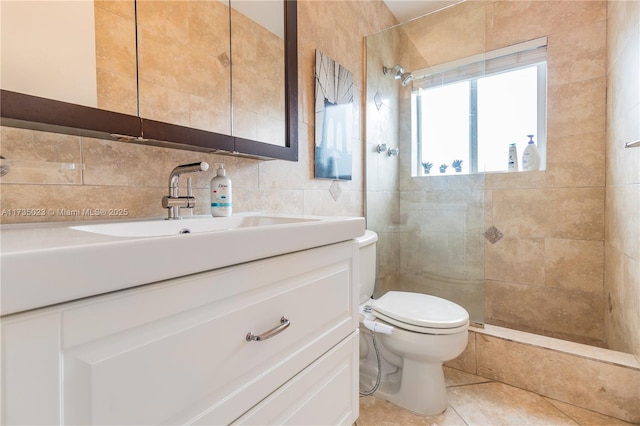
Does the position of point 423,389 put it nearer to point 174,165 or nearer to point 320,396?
point 320,396

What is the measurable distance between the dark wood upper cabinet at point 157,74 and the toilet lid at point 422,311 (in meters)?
0.82

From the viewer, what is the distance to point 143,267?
1.33 ft

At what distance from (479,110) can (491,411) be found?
1719 millimetres

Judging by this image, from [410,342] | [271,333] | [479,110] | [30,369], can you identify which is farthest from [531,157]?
[30,369]

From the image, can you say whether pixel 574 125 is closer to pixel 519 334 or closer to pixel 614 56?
pixel 614 56

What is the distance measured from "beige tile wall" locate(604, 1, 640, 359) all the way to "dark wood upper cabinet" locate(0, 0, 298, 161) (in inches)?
56.0

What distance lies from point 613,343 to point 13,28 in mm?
2669

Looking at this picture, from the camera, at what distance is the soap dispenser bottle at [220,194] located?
98 centimetres

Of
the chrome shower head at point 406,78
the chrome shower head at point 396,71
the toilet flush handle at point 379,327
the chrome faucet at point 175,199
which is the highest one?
the chrome shower head at point 396,71

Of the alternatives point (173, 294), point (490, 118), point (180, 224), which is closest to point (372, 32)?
point (490, 118)

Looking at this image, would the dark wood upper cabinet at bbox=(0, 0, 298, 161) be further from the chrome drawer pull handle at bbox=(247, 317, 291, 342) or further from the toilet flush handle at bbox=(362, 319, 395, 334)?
the toilet flush handle at bbox=(362, 319, 395, 334)

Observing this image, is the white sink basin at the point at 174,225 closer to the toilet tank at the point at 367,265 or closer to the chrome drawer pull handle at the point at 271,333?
the chrome drawer pull handle at the point at 271,333

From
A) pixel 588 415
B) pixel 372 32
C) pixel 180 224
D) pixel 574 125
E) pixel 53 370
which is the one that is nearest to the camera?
pixel 53 370

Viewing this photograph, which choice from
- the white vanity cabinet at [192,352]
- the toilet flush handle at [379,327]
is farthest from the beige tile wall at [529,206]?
the white vanity cabinet at [192,352]
